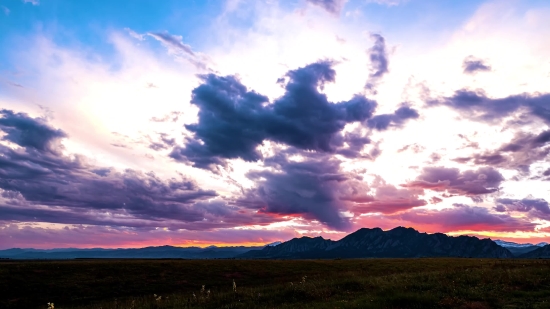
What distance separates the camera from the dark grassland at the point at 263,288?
71.4 feet

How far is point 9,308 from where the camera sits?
3900 cm

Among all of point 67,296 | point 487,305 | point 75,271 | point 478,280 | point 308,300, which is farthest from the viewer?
point 75,271

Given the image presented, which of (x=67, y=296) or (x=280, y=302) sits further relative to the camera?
(x=67, y=296)

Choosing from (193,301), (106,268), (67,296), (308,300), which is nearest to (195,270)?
(106,268)

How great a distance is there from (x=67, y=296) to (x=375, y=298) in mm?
42453

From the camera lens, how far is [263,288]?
30.9 metres

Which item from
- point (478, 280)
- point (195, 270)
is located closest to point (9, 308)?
point (195, 270)

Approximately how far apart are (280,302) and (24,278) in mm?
49008

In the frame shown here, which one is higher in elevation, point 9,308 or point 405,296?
point 405,296

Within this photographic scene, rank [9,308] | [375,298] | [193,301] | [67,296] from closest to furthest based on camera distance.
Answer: [375,298], [193,301], [9,308], [67,296]

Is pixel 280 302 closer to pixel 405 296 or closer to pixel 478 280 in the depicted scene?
pixel 405 296

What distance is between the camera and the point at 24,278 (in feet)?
170

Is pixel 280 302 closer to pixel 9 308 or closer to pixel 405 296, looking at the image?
pixel 405 296

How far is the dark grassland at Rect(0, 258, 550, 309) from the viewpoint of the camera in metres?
21.8
